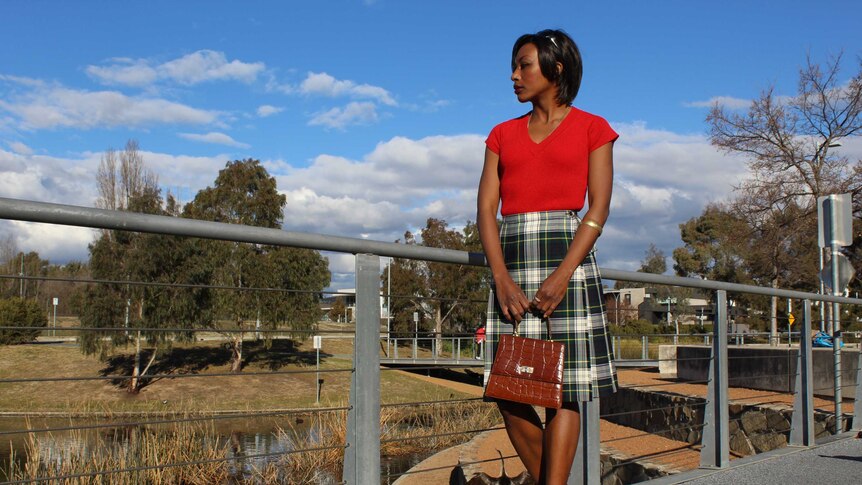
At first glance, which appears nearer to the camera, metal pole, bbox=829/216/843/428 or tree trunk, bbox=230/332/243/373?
metal pole, bbox=829/216/843/428

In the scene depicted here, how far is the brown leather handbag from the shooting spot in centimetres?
230

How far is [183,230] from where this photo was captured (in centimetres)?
219

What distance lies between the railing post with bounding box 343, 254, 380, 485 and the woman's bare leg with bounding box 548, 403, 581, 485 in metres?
0.57

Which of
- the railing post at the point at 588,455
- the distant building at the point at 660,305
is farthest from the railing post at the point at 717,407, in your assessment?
the distant building at the point at 660,305

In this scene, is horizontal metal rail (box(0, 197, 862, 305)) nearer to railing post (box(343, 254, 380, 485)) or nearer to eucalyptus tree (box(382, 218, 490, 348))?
railing post (box(343, 254, 380, 485))

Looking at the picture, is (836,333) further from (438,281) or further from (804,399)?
(438,281)

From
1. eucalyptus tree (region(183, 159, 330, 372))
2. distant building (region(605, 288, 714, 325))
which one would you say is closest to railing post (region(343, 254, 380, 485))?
eucalyptus tree (region(183, 159, 330, 372))

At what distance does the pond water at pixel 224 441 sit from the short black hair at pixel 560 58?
6118 millimetres

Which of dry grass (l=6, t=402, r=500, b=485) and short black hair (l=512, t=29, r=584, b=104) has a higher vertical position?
short black hair (l=512, t=29, r=584, b=104)

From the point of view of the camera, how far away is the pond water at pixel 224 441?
29.5ft

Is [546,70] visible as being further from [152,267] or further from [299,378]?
[299,378]

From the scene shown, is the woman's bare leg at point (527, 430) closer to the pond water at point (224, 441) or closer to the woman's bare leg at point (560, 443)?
the woman's bare leg at point (560, 443)

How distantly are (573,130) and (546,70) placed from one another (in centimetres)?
22

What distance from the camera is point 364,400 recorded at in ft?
8.52
